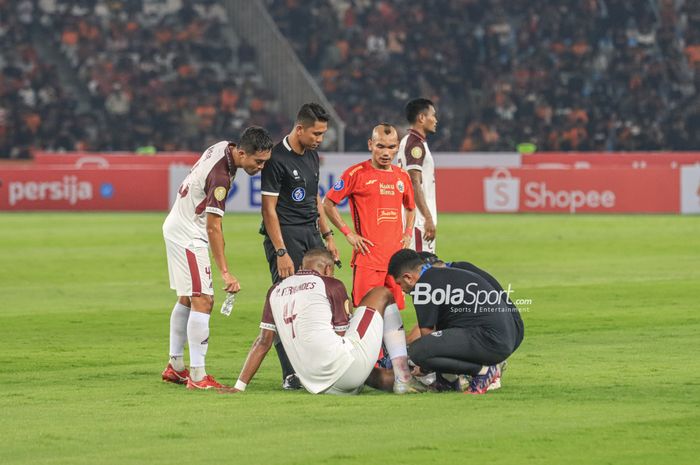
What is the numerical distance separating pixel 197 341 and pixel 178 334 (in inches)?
20.6

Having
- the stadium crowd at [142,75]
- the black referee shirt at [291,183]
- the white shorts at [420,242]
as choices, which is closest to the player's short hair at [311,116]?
the black referee shirt at [291,183]

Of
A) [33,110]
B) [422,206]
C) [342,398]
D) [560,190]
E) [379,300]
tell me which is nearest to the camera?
[342,398]

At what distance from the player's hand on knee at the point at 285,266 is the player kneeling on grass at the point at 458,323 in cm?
95

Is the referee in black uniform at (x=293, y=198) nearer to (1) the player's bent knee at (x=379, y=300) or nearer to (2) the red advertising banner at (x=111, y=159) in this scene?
(1) the player's bent knee at (x=379, y=300)

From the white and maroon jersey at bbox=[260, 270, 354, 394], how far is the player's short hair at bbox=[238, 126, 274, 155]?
37.3 inches

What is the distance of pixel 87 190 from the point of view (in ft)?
117

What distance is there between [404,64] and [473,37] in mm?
2337

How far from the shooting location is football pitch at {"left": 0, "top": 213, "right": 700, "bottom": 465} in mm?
7844

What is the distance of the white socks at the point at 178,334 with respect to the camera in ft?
35.6

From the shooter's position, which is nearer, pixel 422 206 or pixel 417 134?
pixel 422 206

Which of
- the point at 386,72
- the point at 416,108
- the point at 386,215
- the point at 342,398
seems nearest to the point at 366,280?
the point at 386,215

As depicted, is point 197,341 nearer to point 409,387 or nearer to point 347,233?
point 409,387

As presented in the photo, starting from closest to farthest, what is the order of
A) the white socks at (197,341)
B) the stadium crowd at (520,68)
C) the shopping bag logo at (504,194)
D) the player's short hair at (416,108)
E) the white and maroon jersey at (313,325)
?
the white and maroon jersey at (313,325), the white socks at (197,341), the player's short hair at (416,108), the shopping bag logo at (504,194), the stadium crowd at (520,68)

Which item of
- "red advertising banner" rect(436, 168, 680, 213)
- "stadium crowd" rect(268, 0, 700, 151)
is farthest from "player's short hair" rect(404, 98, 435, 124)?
"stadium crowd" rect(268, 0, 700, 151)
